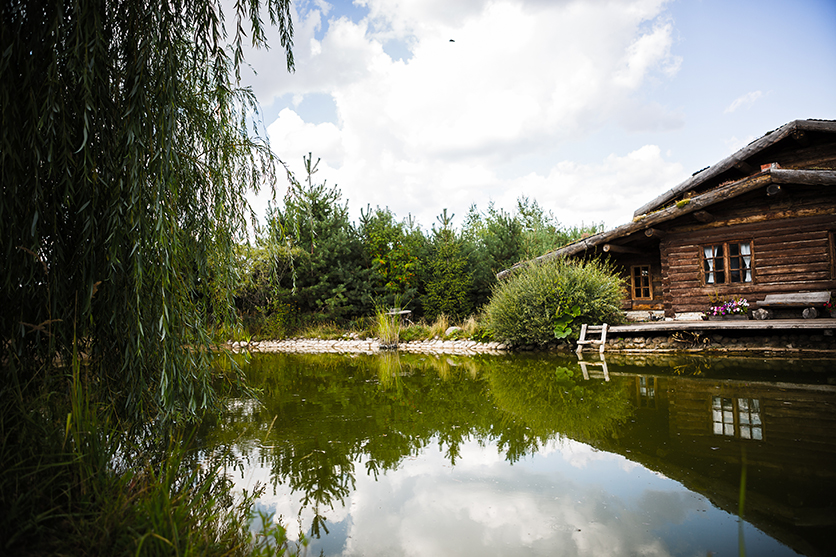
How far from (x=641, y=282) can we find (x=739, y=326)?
5.81 m

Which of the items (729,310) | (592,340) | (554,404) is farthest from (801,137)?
(554,404)

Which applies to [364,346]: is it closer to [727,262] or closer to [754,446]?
[727,262]

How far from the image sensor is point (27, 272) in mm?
2469

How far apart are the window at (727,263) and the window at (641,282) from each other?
259 cm

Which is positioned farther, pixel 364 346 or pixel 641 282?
pixel 364 346

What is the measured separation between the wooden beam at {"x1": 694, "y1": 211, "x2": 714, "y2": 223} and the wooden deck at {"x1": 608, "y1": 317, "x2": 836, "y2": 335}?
3.37 meters

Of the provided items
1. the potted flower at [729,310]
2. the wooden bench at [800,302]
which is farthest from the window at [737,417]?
the potted flower at [729,310]

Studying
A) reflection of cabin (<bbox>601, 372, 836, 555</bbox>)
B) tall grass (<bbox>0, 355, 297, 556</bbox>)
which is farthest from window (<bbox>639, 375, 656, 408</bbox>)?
tall grass (<bbox>0, 355, 297, 556</bbox>)

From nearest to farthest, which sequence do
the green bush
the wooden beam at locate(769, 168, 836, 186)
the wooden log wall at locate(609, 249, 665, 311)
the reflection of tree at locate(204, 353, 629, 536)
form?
the reflection of tree at locate(204, 353, 629, 536), the wooden beam at locate(769, 168, 836, 186), the green bush, the wooden log wall at locate(609, 249, 665, 311)

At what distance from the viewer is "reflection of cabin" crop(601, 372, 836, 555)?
279cm

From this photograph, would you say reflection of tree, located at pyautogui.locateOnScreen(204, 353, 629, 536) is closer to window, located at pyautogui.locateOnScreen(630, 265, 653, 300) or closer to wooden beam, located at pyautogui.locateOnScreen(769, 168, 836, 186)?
wooden beam, located at pyautogui.locateOnScreen(769, 168, 836, 186)

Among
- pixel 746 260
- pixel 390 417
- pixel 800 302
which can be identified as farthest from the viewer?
pixel 746 260

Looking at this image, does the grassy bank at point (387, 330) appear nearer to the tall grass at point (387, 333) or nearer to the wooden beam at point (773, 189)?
the tall grass at point (387, 333)

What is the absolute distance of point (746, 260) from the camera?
12.0 metres
